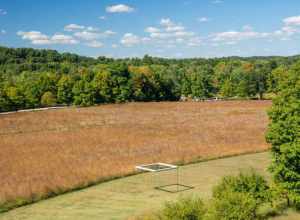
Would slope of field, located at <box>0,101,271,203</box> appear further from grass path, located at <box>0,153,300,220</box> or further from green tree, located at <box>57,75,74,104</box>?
green tree, located at <box>57,75,74,104</box>

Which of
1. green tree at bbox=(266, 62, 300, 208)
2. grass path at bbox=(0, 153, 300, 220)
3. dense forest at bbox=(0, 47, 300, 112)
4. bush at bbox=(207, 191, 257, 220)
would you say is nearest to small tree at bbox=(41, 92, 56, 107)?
dense forest at bbox=(0, 47, 300, 112)

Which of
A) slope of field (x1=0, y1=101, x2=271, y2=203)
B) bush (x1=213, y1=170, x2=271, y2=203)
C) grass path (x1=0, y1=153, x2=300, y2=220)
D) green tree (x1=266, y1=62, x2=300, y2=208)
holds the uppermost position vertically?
green tree (x1=266, y1=62, x2=300, y2=208)

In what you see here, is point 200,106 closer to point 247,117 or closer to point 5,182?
point 247,117

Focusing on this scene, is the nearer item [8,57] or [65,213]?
[65,213]

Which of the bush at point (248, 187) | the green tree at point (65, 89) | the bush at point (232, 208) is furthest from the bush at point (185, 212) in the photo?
the green tree at point (65, 89)

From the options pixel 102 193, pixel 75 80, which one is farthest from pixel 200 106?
pixel 102 193

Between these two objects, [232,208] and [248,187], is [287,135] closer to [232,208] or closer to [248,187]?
[248,187]

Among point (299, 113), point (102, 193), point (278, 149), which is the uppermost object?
point (299, 113)

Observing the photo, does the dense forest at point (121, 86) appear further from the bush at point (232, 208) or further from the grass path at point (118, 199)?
the bush at point (232, 208)
